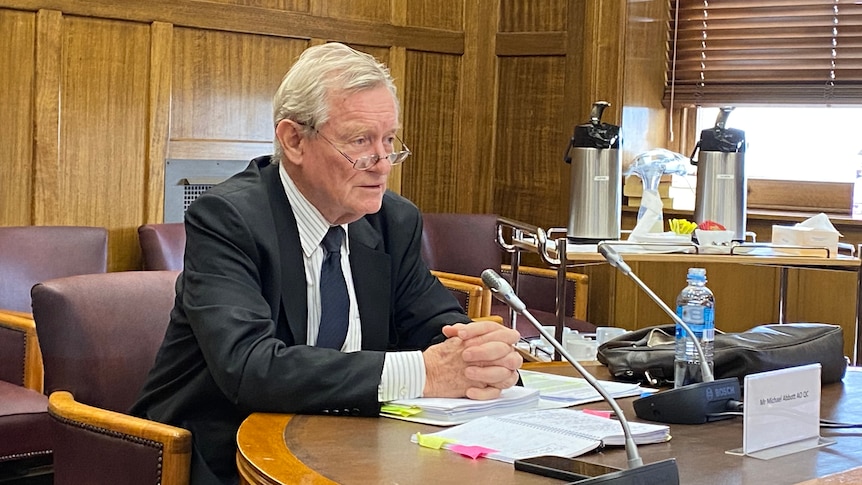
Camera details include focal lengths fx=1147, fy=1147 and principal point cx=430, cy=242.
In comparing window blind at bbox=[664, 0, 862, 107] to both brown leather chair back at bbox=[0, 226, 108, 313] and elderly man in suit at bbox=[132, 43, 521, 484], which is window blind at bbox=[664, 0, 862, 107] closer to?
brown leather chair back at bbox=[0, 226, 108, 313]

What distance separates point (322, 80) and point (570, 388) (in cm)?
72

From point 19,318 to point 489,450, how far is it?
6.99 ft

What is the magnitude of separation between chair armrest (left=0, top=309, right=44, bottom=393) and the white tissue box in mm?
2202

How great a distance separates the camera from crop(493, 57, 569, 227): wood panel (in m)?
4.96

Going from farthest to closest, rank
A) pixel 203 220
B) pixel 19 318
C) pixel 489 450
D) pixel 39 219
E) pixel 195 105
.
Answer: pixel 195 105, pixel 39 219, pixel 19 318, pixel 203 220, pixel 489 450

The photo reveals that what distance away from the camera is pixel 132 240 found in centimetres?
Answer: 419

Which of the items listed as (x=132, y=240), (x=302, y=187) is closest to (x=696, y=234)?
(x=302, y=187)

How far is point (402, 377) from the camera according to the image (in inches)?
72.3

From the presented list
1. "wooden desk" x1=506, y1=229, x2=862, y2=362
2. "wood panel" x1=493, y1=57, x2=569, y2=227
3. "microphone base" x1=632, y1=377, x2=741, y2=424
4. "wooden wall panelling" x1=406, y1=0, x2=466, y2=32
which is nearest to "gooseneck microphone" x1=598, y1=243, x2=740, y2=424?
"microphone base" x1=632, y1=377, x2=741, y2=424

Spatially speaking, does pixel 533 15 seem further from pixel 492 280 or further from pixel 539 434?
pixel 539 434

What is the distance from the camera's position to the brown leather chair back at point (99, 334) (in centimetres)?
220

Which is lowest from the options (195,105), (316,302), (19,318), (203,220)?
(19,318)

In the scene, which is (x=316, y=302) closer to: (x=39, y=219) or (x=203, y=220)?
(x=203, y=220)

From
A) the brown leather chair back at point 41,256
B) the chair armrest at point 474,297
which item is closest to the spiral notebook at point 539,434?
the chair armrest at point 474,297
